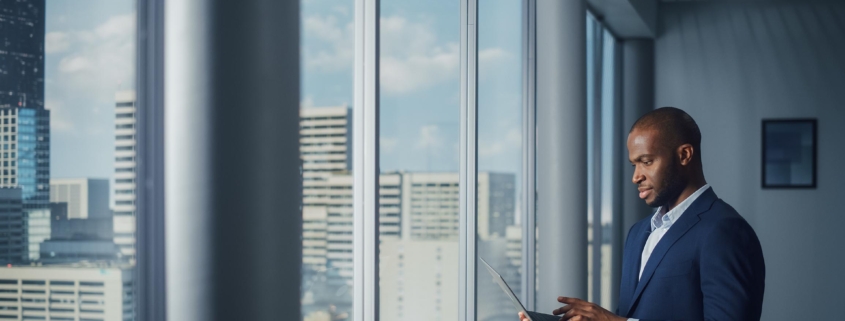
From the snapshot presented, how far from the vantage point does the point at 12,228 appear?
1.38 meters

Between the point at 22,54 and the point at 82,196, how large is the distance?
1.00 feet

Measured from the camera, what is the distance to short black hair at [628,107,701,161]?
6.59 ft

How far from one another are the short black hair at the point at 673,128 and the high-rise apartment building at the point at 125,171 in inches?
49.9

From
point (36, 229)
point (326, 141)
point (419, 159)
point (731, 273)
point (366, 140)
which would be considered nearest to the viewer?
point (36, 229)

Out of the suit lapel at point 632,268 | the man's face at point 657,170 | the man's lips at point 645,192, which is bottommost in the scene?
the suit lapel at point 632,268

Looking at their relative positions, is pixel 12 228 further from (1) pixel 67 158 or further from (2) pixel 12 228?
(1) pixel 67 158

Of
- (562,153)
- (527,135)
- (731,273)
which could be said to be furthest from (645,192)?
(527,135)

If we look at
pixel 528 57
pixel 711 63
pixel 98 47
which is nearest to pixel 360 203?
pixel 98 47

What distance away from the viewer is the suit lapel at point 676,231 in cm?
195

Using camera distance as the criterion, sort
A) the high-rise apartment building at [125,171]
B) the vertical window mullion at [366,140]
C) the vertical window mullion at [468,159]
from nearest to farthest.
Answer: the high-rise apartment building at [125,171]
the vertical window mullion at [366,140]
the vertical window mullion at [468,159]

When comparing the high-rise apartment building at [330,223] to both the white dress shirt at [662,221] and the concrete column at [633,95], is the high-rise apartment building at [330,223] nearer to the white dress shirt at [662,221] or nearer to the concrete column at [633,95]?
the white dress shirt at [662,221]

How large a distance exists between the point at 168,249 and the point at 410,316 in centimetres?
210

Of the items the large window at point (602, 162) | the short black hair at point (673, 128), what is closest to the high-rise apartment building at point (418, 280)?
the short black hair at point (673, 128)

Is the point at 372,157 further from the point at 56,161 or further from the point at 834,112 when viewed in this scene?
the point at 834,112
